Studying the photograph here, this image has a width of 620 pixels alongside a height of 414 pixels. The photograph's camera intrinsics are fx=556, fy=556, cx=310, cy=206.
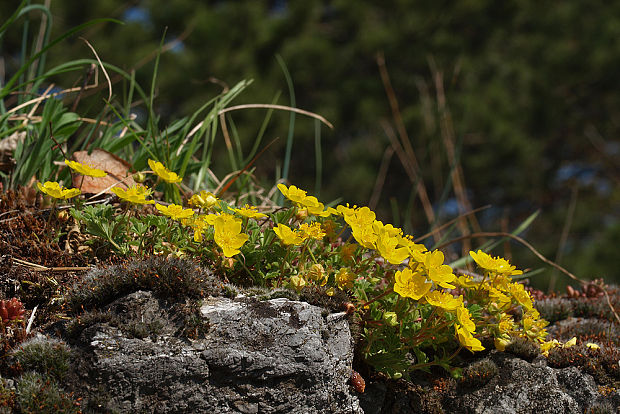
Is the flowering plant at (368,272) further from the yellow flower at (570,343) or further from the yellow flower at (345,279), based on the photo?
the yellow flower at (570,343)

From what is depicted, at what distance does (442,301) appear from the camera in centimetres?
189

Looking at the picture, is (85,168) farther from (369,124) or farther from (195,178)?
(369,124)

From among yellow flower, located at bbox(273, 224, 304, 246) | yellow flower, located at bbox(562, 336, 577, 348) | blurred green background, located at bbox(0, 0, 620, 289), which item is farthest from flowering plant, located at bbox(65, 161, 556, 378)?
blurred green background, located at bbox(0, 0, 620, 289)

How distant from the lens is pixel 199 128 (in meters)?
3.23

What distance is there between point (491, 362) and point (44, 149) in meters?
2.28

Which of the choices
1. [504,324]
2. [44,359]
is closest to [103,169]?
[44,359]

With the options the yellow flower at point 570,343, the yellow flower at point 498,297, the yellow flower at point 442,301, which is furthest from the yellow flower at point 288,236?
the yellow flower at point 570,343

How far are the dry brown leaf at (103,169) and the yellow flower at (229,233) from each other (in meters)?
0.89

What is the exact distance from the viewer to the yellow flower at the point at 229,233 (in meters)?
1.93

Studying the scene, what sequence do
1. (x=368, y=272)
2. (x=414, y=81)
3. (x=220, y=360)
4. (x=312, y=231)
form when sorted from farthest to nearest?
(x=414, y=81) < (x=368, y=272) < (x=312, y=231) < (x=220, y=360)

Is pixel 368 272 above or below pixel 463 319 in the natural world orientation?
below

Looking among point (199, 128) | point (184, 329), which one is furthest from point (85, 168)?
point (199, 128)

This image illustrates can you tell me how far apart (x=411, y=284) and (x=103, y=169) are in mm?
1724

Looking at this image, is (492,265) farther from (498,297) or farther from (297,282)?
(297,282)
